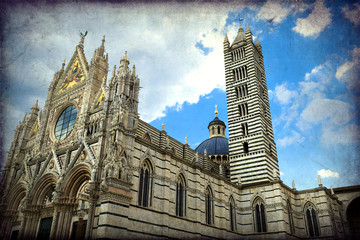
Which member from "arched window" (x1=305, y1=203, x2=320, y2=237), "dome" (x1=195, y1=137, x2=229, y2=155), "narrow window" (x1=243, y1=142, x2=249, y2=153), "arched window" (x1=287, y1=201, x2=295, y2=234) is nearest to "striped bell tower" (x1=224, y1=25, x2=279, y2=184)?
"narrow window" (x1=243, y1=142, x2=249, y2=153)

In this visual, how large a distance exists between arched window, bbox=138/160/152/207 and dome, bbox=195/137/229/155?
2274 cm

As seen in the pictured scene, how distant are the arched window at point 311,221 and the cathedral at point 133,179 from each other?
9 centimetres

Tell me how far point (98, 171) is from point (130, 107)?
4.67 meters

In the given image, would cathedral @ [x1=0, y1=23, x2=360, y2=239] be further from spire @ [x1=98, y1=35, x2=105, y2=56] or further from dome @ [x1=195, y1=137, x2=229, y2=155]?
dome @ [x1=195, y1=137, x2=229, y2=155]

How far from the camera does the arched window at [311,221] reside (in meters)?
26.4

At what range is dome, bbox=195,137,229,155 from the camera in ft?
136

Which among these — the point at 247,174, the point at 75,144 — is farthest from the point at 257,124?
the point at 75,144

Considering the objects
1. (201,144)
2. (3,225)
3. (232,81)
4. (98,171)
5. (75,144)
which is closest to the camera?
(98,171)

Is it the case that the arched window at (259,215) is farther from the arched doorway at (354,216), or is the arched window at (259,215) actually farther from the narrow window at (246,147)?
the arched doorway at (354,216)

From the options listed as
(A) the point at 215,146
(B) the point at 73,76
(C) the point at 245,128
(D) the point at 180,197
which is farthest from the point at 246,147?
(B) the point at 73,76

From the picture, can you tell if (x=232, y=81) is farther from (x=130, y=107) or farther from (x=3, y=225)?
(x=3, y=225)

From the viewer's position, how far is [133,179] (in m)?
17.9

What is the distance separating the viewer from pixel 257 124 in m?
31.6

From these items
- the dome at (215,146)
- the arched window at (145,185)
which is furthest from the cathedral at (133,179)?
the dome at (215,146)
